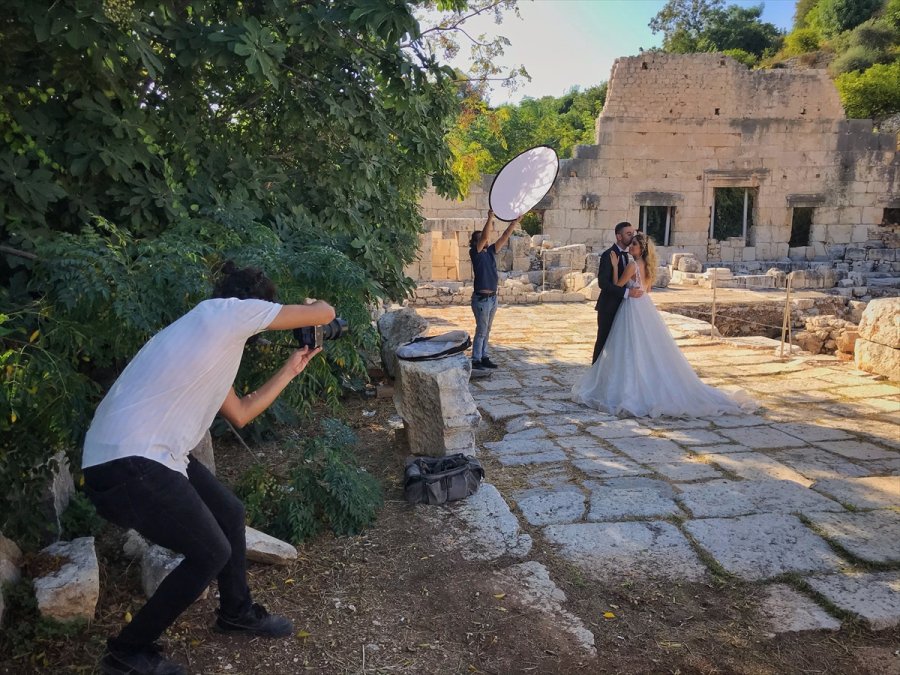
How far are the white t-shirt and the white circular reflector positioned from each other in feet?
14.6

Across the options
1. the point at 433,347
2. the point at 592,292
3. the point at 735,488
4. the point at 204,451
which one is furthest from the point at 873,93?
the point at 204,451

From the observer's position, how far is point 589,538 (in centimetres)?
362

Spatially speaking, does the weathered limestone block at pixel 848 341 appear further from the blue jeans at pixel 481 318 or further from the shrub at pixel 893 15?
the shrub at pixel 893 15

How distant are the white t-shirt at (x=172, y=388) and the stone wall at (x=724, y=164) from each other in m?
17.9

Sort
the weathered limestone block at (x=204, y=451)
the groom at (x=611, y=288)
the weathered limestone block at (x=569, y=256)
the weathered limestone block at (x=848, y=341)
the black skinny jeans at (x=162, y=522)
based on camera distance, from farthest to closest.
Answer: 1. the weathered limestone block at (x=569, y=256)
2. the weathered limestone block at (x=848, y=341)
3. the groom at (x=611, y=288)
4. the weathered limestone block at (x=204, y=451)
5. the black skinny jeans at (x=162, y=522)

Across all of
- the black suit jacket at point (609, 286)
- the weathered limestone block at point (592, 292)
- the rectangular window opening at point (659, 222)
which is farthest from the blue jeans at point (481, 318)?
the rectangular window opening at point (659, 222)

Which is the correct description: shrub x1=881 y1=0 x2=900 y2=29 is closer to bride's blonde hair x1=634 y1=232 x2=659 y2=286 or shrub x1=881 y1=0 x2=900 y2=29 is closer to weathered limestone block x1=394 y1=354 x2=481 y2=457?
bride's blonde hair x1=634 y1=232 x2=659 y2=286

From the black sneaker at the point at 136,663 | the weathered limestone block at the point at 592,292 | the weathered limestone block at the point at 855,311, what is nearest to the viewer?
the black sneaker at the point at 136,663

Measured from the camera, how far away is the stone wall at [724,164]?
20.4m

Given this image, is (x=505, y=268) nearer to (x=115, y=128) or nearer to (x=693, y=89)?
(x=693, y=89)

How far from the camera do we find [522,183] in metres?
6.59

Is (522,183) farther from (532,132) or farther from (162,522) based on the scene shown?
(532,132)

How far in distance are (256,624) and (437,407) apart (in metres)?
2.21

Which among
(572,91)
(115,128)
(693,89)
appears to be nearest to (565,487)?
(115,128)
